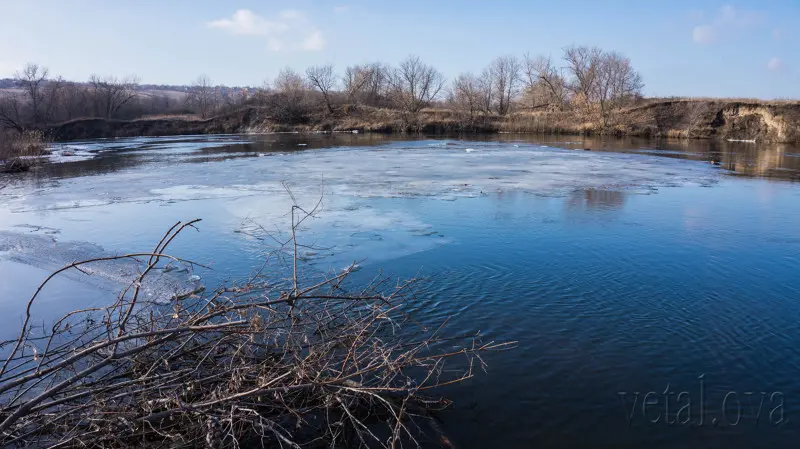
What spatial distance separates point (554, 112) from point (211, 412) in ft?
191

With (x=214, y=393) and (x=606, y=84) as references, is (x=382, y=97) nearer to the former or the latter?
(x=606, y=84)

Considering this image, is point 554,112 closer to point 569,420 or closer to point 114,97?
point 569,420

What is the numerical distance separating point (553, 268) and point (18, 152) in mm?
30058

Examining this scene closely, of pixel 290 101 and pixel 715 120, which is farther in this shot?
pixel 290 101

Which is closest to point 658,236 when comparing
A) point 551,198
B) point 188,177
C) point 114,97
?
point 551,198

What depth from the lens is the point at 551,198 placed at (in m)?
14.2

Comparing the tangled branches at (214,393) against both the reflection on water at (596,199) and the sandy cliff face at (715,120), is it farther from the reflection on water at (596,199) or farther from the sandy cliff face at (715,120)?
the sandy cliff face at (715,120)

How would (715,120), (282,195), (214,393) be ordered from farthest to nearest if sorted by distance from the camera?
Answer: (715,120)
(282,195)
(214,393)

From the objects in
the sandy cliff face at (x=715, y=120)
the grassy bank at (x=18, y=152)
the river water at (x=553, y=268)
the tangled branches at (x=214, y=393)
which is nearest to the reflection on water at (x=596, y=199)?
the river water at (x=553, y=268)

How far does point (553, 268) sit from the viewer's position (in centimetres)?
820

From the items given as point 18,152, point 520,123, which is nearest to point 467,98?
point 520,123

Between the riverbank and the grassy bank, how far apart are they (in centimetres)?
3194

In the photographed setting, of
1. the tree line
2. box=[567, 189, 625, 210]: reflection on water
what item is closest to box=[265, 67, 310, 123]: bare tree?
A: the tree line

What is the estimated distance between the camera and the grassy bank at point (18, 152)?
2352cm
